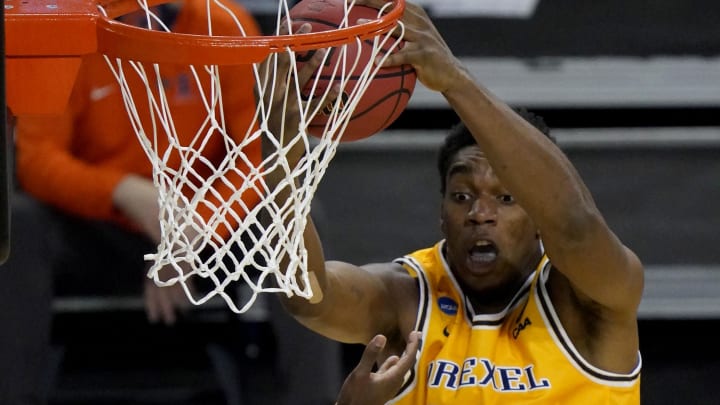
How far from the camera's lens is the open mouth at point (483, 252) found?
9.27 ft

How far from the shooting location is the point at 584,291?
8.73 feet

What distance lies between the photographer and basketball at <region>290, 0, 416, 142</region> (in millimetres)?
2416

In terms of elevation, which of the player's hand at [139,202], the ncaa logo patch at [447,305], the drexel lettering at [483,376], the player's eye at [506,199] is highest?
the player's eye at [506,199]

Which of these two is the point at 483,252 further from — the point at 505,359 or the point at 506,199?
the point at 505,359

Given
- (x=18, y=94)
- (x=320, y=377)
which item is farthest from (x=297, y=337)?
(x=18, y=94)

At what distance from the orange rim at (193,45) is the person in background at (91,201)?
142 cm

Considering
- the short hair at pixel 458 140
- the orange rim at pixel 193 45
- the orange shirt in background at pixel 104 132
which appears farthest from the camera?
the orange shirt in background at pixel 104 132

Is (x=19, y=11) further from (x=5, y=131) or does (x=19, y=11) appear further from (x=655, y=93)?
(x=655, y=93)

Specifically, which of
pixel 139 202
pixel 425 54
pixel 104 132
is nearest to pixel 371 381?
pixel 425 54

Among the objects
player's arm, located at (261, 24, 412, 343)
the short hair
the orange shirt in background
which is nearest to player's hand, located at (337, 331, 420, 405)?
player's arm, located at (261, 24, 412, 343)

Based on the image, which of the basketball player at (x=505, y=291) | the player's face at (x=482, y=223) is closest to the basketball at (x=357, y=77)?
the basketball player at (x=505, y=291)

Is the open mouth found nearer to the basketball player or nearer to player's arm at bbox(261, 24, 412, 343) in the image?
the basketball player

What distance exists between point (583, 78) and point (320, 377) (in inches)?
65.4

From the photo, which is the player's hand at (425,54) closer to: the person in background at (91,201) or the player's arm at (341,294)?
the player's arm at (341,294)
